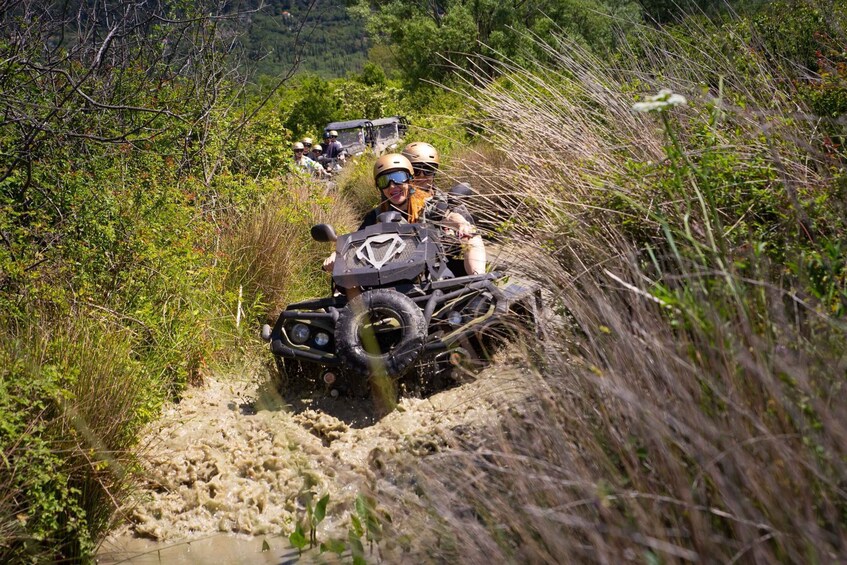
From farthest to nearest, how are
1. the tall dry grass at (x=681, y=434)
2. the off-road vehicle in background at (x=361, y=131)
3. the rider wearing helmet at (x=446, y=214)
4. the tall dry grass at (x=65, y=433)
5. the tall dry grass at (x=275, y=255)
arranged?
the off-road vehicle in background at (x=361, y=131) < the tall dry grass at (x=275, y=255) < the rider wearing helmet at (x=446, y=214) < the tall dry grass at (x=65, y=433) < the tall dry grass at (x=681, y=434)

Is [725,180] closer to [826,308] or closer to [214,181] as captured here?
[826,308]

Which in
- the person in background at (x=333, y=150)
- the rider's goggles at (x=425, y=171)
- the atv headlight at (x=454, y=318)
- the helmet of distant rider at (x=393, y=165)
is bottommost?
the person in background at (x=333, y=150)

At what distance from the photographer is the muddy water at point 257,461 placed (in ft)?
17.4

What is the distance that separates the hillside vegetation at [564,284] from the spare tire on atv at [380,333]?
882 mm

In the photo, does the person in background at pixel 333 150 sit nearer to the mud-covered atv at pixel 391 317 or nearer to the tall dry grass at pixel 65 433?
the mud-covered atv at pixel 391 317

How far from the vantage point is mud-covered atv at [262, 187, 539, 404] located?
6.56 m

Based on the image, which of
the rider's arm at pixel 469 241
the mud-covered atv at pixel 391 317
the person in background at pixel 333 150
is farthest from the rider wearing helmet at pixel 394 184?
the person in background at pixel 333 150

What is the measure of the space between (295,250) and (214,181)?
50.8 inches

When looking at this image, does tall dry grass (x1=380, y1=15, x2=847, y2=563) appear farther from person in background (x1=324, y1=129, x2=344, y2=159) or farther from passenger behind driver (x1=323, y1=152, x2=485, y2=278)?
person in background (x1=324, y1=129, x2=344, y2=159)

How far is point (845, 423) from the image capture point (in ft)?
7.61

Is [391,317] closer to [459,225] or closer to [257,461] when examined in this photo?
[459,225]

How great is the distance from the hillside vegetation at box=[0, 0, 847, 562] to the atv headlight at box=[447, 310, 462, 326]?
2.73 feet

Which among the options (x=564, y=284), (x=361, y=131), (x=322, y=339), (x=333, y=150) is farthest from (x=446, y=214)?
(x=361, y=131)

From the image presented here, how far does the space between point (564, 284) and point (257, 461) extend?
266 cm
